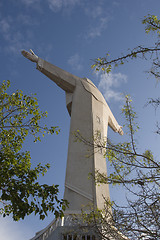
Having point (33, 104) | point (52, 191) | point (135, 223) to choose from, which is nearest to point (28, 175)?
point (52, 191)

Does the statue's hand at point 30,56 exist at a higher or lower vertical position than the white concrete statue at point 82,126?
higher

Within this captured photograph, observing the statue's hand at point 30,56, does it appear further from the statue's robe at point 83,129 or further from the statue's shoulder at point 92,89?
the statue's shoulder at point 92,89

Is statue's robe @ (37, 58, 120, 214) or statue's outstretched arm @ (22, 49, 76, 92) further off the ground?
statue's outstretched arm @ (22, 49, 76, 92)

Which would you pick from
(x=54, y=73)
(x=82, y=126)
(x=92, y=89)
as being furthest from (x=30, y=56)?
(x=82, y=126)

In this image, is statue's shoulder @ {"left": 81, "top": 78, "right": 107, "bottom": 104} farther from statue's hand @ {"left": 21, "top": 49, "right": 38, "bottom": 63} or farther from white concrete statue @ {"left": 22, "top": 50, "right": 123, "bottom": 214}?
statue's hand @ {"left": 21, "top": 49, "right": 38, "bottom": 63}

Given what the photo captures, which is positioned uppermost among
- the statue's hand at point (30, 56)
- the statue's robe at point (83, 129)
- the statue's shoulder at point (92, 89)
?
the statue's hand at point (30, 56)

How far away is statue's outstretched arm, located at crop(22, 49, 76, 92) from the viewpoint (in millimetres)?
13547

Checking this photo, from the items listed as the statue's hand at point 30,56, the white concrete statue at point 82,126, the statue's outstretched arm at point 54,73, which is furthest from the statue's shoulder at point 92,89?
the statue's hand at point 30,56

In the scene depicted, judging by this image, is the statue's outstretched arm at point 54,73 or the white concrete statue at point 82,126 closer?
the white concrete statue at point 82,126

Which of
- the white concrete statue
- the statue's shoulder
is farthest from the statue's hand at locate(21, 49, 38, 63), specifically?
the statue's shoulder

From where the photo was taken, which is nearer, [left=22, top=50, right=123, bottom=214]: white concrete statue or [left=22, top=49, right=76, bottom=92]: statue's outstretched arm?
[left=22, top=50, right=123, bottom=214]: white concrete statue

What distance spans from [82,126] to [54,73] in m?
3.28

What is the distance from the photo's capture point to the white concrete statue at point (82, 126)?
10.2 meters

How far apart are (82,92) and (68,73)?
143cm
